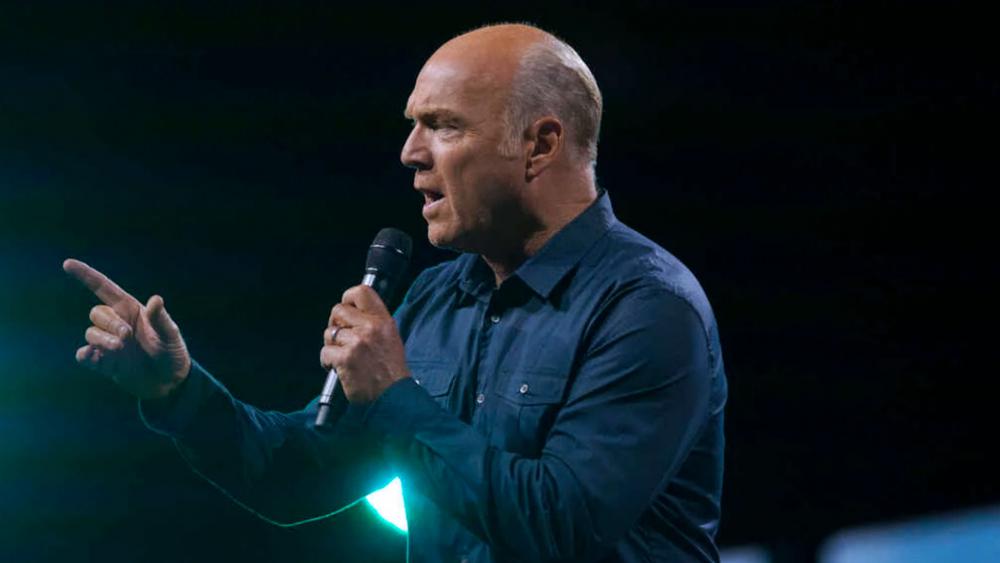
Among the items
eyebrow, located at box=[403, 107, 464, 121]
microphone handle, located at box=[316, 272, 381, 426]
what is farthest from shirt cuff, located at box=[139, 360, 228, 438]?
eyebrow, located at box=[403, 107, 464, 121]

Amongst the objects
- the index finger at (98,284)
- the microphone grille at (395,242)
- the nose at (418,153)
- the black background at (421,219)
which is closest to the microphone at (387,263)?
the microphone grille at (395,242)

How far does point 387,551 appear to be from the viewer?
325cm

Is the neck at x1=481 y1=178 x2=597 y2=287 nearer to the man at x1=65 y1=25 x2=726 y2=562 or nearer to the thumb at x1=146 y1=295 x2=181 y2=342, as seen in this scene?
the man at x1=65 y1=25 x2=726 y2=562

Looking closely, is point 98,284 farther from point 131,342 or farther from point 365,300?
point 365,300

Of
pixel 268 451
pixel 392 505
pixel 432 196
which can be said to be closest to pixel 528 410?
pixel 432 196

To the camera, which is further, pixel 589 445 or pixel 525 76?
pixel 525 76

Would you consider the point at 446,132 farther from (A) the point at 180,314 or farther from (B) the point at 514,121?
(A) the point at 180,314

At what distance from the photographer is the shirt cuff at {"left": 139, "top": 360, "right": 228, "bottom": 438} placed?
Result: 6.14ft

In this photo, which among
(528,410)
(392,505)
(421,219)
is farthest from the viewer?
(421,219)

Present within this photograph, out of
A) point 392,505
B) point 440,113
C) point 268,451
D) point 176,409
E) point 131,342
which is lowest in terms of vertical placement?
point 392,505

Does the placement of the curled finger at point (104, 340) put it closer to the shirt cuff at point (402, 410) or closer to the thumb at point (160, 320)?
the thumb at point (160, 320)

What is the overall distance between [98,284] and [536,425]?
64 cm

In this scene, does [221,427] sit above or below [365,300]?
below

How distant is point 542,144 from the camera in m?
1.86
